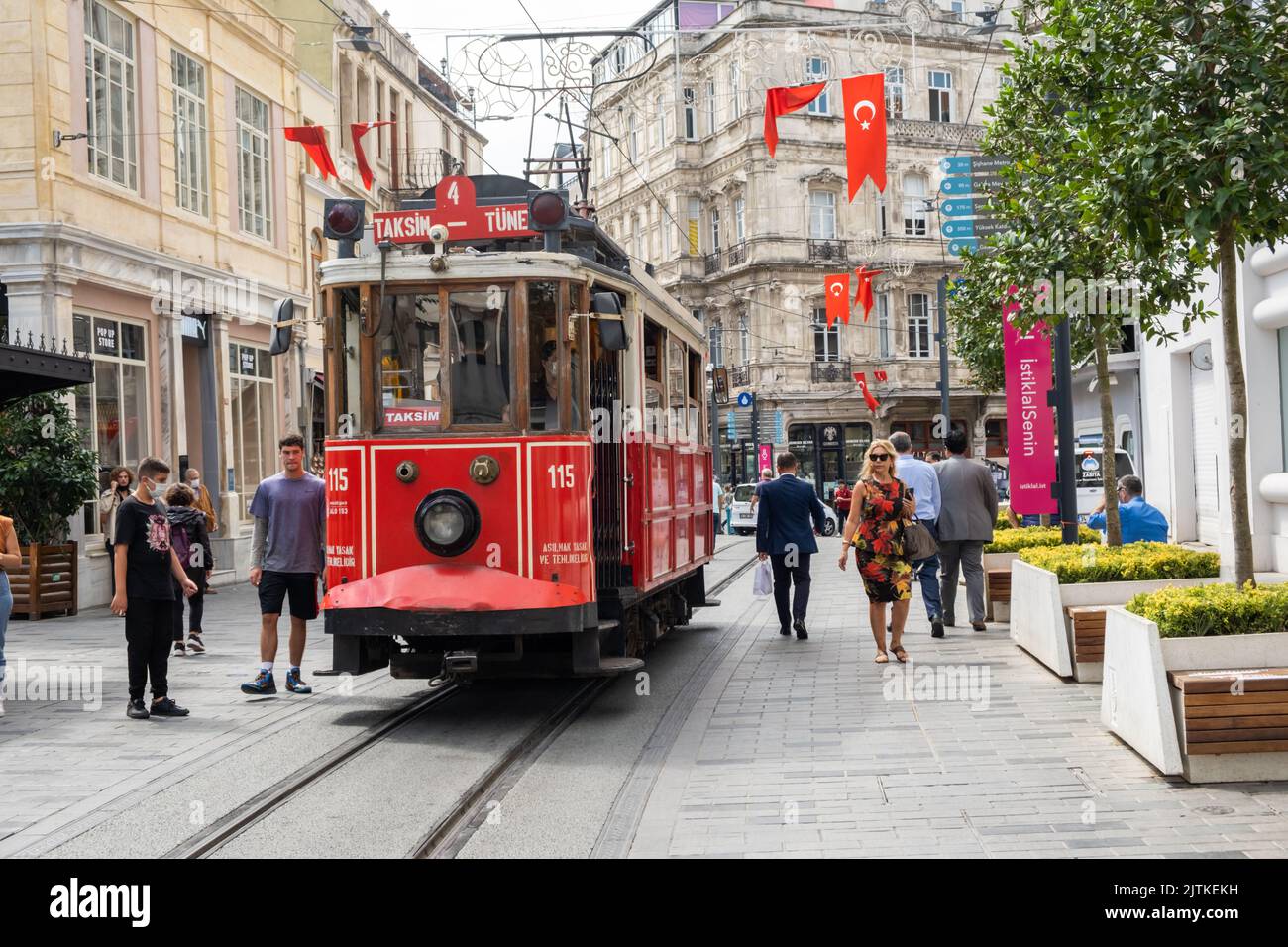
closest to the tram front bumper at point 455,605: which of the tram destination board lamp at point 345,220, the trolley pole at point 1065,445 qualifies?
the tram destination board lamp at point 345,220

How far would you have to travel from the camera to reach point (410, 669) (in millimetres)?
9898

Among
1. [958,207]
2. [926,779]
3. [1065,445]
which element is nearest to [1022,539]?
[1065,445]

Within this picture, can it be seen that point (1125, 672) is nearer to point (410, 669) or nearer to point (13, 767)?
point (410, 669)

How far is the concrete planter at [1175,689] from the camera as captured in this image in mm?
6840

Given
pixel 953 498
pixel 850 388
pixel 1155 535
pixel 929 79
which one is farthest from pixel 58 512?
pixel 929 79

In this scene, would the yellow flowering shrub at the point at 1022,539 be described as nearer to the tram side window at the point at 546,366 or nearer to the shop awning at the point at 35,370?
the tram side window at the point at 546,366

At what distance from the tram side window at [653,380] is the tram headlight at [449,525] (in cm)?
199

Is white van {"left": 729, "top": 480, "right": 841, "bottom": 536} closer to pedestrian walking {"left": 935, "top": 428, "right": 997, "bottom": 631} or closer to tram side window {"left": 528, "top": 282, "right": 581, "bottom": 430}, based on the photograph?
pedestrian walking {"left": 935, "top": 428, "right": 997, "bottom": 631}

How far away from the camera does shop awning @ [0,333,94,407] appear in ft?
39.4

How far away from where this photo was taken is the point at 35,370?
1235 centimetres

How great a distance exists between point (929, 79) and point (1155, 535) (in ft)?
135

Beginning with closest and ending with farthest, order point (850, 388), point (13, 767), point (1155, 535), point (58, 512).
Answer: point (13, 767)
point (1155, 535)
point (58, 512)
point (850, 388)

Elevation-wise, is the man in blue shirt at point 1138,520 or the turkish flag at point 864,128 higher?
the turkish flag at point 864,128

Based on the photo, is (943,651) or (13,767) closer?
(13,767)
